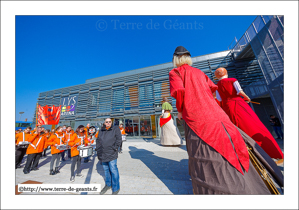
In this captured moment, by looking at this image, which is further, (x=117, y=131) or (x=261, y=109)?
(x=261, y=109)

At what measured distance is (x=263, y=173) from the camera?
1368 mm

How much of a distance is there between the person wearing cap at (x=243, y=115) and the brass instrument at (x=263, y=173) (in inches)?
25.8

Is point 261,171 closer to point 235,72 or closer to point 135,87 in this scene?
point 235,72

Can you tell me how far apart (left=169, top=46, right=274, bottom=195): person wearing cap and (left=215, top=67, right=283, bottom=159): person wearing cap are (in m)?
0.86

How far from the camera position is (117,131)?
9.19 feet

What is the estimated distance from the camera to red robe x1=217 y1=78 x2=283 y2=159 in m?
1.86

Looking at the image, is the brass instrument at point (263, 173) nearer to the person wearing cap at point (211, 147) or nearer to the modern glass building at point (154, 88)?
the person wearing cap at point (211, 147)

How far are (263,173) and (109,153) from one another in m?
2.59

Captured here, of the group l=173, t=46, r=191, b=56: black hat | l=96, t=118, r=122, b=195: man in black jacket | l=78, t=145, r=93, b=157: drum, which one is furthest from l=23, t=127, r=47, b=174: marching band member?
l=173, t=46, r=191, b=56: black hat

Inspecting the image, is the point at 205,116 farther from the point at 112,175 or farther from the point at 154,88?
the point at 154,88

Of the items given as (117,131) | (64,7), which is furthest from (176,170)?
(64,7)

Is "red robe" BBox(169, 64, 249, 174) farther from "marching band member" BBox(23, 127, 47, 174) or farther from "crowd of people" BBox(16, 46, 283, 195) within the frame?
"marching band member" BBox(23, 127, 47, 174)

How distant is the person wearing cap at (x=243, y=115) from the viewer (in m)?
1.87

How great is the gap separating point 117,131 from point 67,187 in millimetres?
1313
